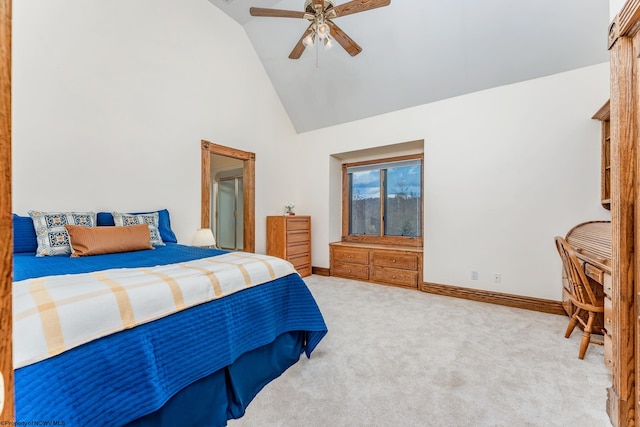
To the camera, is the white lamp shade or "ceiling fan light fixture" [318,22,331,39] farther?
the white lamp shade

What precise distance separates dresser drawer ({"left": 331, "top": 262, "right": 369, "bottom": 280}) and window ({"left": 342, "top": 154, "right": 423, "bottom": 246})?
582 mm

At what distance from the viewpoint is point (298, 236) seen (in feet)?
14.6

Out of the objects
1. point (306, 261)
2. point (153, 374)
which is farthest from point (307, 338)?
point (306, 261)

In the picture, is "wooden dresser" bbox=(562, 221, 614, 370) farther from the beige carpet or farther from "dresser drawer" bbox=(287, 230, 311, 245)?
"dresser drawer" bbox=(287, 230, 311, 245)

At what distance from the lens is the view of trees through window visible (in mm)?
4254

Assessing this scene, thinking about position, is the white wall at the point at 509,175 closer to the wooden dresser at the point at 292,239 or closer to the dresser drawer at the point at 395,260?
the dresser drawer at the point at 395,260

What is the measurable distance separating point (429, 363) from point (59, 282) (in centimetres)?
216

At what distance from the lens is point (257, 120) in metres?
4.24

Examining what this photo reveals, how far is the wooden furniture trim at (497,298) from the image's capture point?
2877mm

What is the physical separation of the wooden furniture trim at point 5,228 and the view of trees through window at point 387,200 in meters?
4.26

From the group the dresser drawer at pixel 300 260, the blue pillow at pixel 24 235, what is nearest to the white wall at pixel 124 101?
the blue pillow at pixel 24 235

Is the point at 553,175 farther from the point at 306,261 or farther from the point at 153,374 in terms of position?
the point at 153,374

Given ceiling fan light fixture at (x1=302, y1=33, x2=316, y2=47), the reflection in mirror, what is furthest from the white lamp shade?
the reflection in mirror

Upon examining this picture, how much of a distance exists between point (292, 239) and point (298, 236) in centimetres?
16
